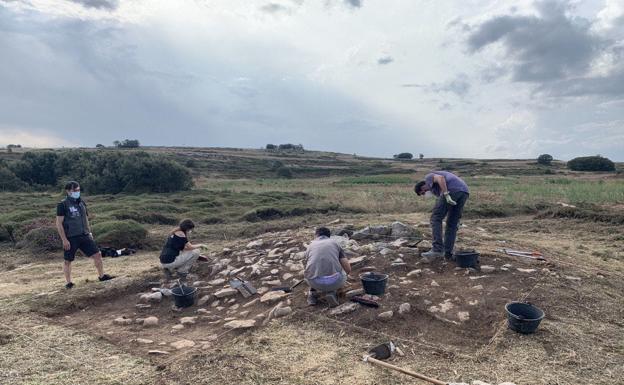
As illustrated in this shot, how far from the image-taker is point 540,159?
7681 centimetres

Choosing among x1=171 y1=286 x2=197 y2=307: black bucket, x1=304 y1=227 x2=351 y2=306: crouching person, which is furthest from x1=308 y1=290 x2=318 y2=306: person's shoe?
x1=171 y1=286 x2=197 y2=307: black bucket

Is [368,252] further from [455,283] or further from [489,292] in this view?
[489,292]

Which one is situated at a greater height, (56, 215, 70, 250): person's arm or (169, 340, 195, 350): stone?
(56, 215, 70, 250): person's arm

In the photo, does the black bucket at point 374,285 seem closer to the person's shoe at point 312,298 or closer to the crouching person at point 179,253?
the person's shoe at point 312,298

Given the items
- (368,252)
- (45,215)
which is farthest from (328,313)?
(45,215)

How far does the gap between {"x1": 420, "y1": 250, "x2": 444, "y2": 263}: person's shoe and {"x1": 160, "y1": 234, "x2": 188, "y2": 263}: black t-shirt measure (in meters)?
4.72

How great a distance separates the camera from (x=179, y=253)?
894 cm

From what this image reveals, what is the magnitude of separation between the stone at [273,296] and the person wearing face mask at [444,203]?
275 cm

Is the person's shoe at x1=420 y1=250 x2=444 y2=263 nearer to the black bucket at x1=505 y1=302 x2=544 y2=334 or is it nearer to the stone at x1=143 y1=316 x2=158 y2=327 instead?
the black bucket at x1=505 y1=302 x2=544 y2=334

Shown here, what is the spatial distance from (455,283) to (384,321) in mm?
1743

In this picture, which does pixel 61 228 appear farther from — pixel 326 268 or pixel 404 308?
pixel 404 308

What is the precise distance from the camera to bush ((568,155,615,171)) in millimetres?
59000

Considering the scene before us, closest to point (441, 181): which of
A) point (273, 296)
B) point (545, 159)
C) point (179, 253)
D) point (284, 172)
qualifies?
point (273, 296)

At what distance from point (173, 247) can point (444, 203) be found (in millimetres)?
5324
